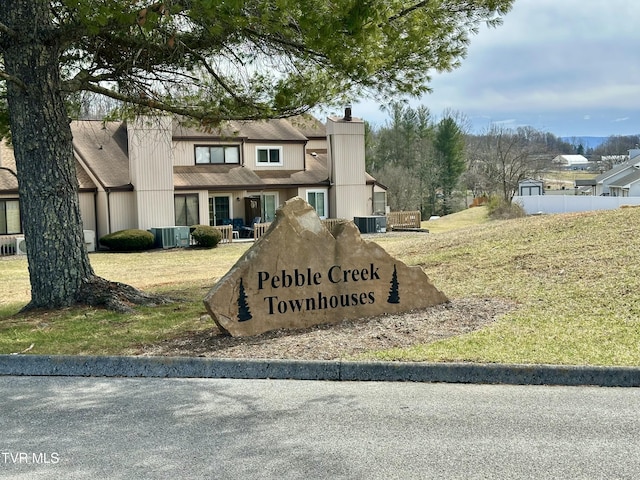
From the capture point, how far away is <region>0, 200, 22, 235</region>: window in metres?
29.0

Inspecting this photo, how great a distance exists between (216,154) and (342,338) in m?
28.0

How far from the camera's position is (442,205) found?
66188 mm

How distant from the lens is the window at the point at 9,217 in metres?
29.0

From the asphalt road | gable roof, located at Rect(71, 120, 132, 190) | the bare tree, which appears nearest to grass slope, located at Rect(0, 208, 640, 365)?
the asphalt road

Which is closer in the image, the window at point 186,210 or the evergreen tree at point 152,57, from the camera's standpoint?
the evergreen tree at point 152,57

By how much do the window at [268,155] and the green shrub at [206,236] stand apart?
699 cm

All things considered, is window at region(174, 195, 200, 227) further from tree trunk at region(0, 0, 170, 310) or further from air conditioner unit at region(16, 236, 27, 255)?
tree trunk at region(0, 0, 170, 310)

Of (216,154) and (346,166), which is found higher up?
(216,154)

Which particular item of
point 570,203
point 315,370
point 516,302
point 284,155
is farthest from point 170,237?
point 570,203

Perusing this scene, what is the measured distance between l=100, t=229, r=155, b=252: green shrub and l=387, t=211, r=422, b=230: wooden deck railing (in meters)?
15.6

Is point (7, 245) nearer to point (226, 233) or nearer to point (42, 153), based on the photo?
point (226, 233)

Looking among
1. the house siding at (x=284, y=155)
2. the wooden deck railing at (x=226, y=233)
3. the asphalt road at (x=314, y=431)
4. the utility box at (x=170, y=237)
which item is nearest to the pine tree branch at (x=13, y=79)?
the asphalt road at (x=314, y=431)

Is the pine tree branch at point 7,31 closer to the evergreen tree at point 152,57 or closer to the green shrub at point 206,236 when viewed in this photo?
the evergreen tree at point 152,57

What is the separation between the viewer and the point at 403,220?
40.4 metres
